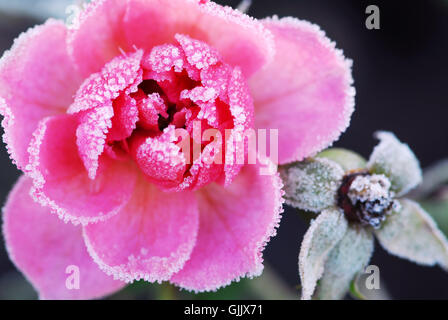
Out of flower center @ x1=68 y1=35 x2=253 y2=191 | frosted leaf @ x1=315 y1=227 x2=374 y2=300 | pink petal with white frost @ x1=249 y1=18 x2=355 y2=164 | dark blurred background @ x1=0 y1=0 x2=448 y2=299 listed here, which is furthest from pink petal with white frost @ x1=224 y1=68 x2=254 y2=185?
dark blurred background @ x1=0 y1=0 x2=448 y2=299

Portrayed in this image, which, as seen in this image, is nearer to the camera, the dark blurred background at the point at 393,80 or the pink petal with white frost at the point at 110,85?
the pink petal with white frost at the point at 110,85

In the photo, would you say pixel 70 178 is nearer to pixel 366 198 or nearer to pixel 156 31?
pixel 156 31

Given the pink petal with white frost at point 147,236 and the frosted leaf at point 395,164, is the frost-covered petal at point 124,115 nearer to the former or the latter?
the pink petal with white frost at point 147,236

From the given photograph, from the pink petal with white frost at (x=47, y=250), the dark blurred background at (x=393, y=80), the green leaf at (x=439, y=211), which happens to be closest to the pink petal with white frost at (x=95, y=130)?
the pink petal with white frost at (x=47, y=250)

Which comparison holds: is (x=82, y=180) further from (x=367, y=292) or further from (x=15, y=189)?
(x=367, y=292)

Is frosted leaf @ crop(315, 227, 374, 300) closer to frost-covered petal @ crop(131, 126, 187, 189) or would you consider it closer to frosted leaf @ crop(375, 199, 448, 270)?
frosted leaf @ crop(375, 199, 448, 270)

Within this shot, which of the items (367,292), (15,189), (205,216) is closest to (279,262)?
(367,292)

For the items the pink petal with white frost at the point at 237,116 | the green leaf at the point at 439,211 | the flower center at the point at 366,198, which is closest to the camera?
the pink petal with white frost at the point at 237,116
